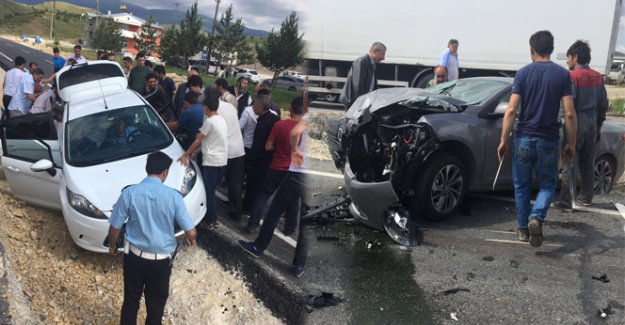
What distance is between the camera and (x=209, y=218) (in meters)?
4.74

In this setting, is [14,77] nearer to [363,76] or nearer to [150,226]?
[150,226]

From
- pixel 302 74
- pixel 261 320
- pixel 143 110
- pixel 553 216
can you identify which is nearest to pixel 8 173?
pixel 143 110

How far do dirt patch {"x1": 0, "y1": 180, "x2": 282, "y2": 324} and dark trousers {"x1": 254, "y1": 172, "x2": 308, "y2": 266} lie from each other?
423 millimetres

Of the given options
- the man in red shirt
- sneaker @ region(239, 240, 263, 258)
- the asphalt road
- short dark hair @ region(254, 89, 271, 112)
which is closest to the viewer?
the man in red shirt

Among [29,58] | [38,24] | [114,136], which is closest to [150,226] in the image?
[114,136]

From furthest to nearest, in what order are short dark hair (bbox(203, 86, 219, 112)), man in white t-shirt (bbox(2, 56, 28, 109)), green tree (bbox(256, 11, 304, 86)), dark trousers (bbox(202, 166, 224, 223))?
man in white t-shirt (bbox(2, 56, 28, 109))
dark trousers (bbox(202, 166, 224, 223))
short dark hair (bbox(203, 86, 219, 112))
green tree (bbox(256, 11, 304, 86))

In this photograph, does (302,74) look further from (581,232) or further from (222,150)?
(581,232)

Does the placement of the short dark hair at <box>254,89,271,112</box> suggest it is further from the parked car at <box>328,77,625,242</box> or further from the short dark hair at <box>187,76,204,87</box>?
the short dark hair at <box>187,76,204,87</box>

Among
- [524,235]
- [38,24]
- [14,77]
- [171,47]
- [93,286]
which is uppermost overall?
[38,24]

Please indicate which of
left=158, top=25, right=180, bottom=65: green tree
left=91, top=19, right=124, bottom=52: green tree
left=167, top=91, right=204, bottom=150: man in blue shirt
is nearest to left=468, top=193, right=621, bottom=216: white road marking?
left=167, top=91, right=204, bottom=150: man in blue shirt

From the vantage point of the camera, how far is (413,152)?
3516mm

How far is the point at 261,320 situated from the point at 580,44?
3.37m

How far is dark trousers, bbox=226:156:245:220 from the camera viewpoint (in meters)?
4.69

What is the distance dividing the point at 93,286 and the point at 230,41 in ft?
8.09
